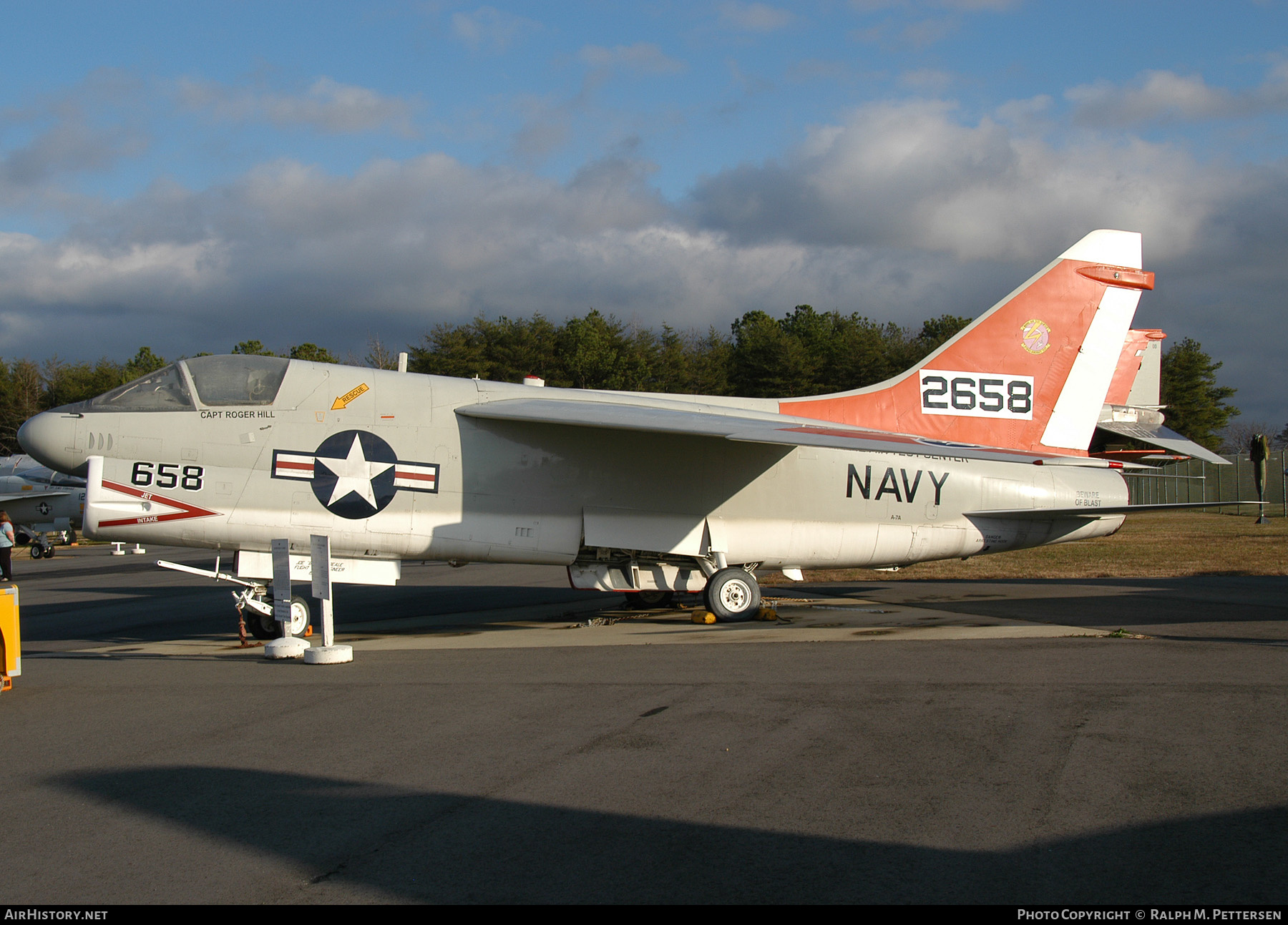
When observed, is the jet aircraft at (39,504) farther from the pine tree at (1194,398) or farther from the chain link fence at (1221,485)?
the pine tree at (1194,398)

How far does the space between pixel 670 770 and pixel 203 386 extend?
8.97m

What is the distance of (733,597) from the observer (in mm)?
12641

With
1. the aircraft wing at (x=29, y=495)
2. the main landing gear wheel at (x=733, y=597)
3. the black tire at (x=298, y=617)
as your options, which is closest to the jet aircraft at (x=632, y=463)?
the main landing gear wheel at (x=733, y=597)

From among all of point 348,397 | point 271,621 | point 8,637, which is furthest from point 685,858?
point 271,621

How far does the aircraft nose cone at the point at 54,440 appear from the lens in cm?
1106

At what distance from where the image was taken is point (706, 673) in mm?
8398

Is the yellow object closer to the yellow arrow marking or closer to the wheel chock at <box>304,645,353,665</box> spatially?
the wheel chock at <box>304,645,353,665</box>

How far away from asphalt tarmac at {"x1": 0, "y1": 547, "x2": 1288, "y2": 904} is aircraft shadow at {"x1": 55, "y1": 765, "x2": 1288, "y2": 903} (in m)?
0.02

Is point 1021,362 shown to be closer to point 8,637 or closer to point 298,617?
point 298,617

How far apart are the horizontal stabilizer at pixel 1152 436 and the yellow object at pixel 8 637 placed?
87.1ft

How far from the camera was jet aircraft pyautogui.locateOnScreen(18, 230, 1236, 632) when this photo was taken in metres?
11.3

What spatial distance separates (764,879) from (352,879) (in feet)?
5.80

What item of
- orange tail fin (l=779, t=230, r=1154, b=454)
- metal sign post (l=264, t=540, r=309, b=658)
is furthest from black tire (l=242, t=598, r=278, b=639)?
orange tail fin (l=779, t=230, r=1154, b=454)
